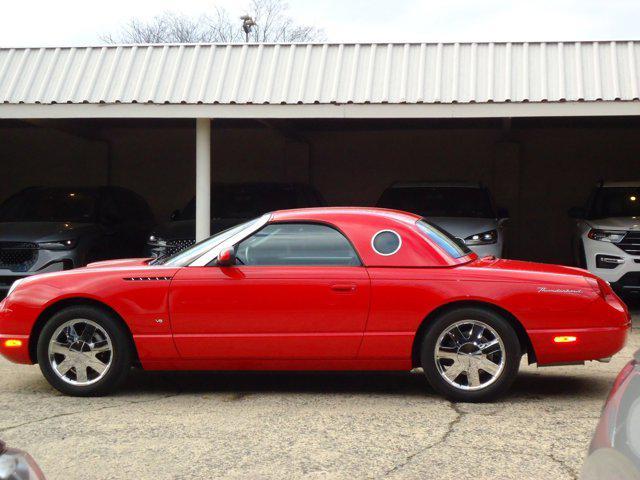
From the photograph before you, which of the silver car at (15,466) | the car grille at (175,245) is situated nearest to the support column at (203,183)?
the car grille at (175,245)

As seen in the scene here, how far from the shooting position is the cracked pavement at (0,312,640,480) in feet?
16.0

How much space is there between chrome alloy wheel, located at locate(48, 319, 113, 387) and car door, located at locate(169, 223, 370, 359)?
62 cm

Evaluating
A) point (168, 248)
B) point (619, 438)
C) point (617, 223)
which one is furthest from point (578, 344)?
point (168, 248)

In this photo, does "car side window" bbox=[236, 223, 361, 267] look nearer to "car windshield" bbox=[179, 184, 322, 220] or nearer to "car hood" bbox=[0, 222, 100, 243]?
"car hood" bbox=[0, 222, 100, 243]

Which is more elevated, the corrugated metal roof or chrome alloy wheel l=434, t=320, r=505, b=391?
the corrugated metal roof

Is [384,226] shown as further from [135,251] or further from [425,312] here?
[135,251]

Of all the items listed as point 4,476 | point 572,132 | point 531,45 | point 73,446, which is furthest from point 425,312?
point 572,132

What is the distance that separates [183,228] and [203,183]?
30.3 inches

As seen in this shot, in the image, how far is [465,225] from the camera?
11.7 meters

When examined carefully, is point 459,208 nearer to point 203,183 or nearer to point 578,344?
point 203,183

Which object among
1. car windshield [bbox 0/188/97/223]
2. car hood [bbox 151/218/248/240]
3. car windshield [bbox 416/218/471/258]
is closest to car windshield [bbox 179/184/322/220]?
car hood [bbox 151/218/248/240]

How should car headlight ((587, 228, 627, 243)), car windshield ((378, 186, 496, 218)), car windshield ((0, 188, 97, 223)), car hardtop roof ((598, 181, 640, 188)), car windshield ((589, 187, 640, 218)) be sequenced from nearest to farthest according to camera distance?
car headlight ((587, 228, 627, 243))
car windshield ((589, 187, 640, 218))
car windshield ((378, 186, 496, 218))
car hardtop roof ((598, 181, 640, 188))
car windshield ((0, 188, 97, 223))

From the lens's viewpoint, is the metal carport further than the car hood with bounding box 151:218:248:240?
No

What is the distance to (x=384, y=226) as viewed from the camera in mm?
6699
